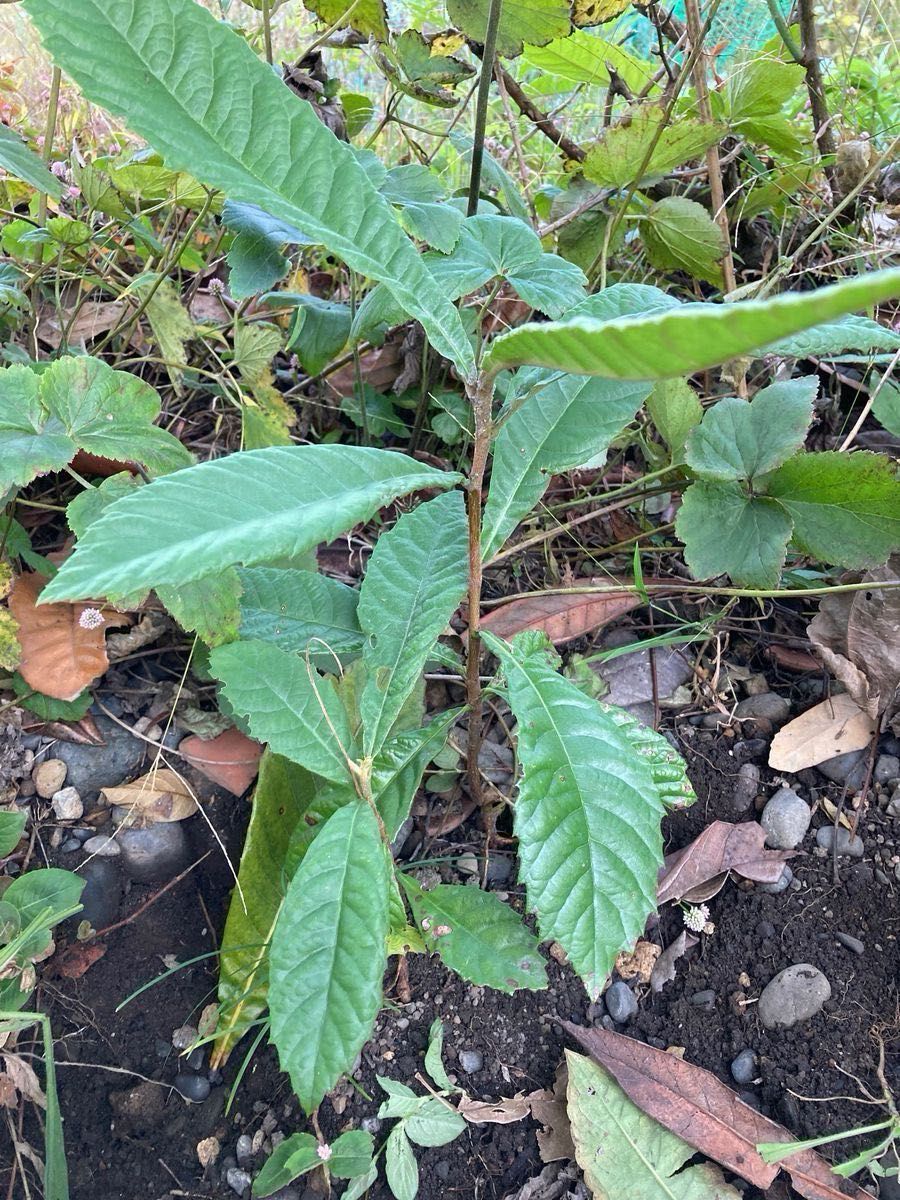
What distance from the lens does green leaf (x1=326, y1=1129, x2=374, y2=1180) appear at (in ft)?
3.27

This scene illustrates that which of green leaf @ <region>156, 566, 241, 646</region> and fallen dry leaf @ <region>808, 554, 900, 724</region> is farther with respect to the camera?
fallen dry leaf @ <region>808, 554, 900, 724</region>

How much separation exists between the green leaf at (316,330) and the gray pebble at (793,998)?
3.79 feet

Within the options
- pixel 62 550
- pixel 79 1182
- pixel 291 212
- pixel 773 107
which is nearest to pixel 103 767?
pixel 62 550

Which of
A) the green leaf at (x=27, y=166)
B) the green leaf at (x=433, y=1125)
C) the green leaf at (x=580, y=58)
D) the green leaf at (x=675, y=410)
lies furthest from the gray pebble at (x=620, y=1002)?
the green leaf at (x=580, y=58)

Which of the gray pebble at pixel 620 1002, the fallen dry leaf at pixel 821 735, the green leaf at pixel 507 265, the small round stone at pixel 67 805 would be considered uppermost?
the green leaf at pixel 507 265

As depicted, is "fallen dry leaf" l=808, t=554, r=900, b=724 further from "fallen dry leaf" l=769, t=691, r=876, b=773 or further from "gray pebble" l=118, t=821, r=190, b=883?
"gray pebble" l=118, t=821, r=190, b=883

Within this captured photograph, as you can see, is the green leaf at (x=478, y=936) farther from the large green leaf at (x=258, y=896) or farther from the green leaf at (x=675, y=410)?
the green leaf at (x=675, y=410)

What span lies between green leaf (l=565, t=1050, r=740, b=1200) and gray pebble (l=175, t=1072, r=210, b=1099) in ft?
1.56

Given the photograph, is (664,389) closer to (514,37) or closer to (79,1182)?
(514,37)

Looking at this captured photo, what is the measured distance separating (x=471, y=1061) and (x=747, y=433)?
100 centimetres

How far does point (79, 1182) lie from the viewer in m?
1.05

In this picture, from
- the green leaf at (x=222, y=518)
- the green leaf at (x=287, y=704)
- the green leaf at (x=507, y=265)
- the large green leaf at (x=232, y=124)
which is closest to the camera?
the green leaf at (x=222, y=518)

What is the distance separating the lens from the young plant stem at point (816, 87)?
1.62 metres

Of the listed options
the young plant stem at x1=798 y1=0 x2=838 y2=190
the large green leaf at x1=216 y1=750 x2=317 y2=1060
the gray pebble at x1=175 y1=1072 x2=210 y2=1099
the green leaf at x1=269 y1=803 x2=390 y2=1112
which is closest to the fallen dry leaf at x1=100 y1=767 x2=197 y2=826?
the large green leaf at x1=216 y1=750 x2=317 y2=1060
